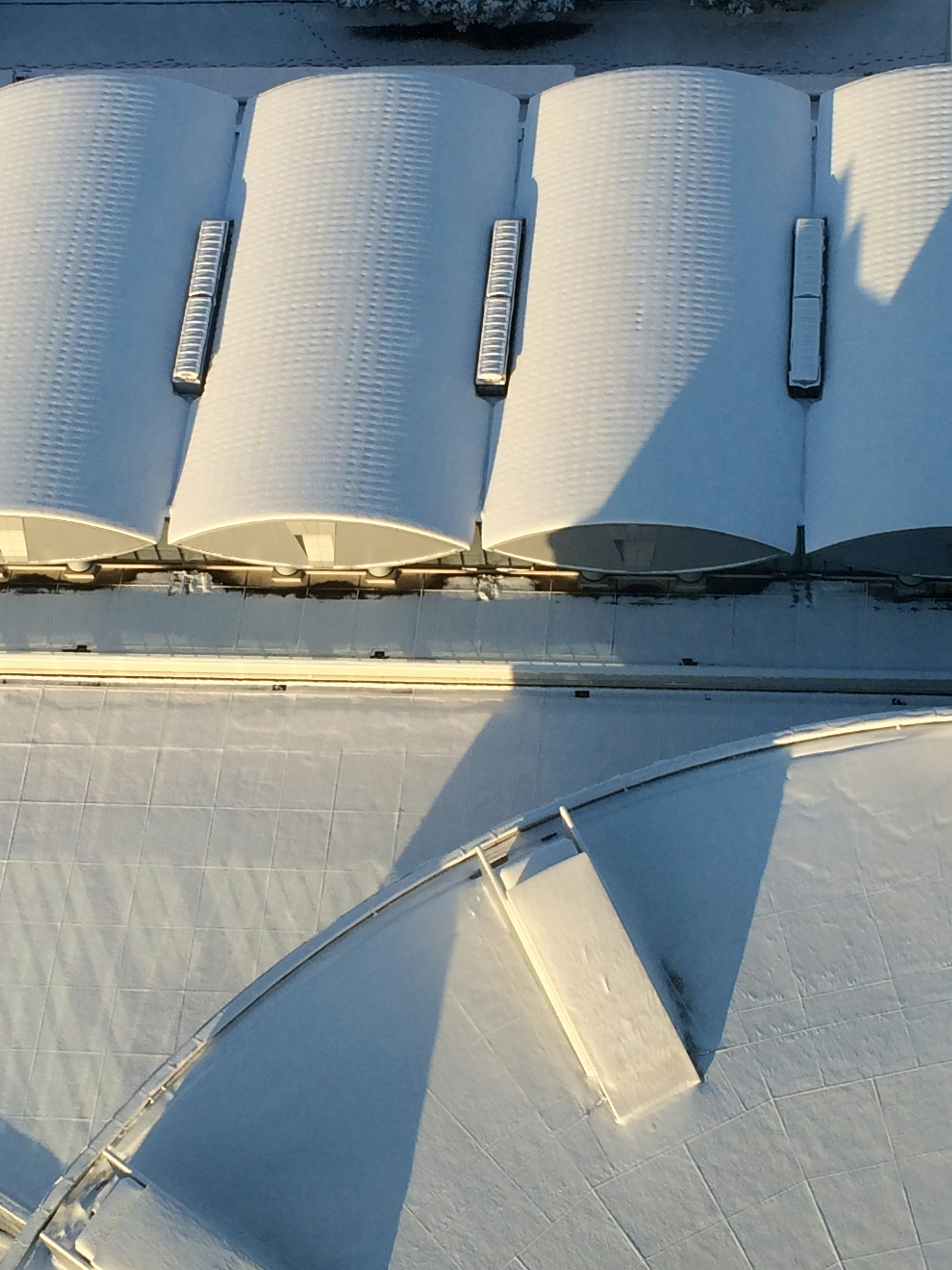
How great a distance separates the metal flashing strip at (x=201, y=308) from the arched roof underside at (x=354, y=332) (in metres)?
0.32

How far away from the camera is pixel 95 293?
29453 mm

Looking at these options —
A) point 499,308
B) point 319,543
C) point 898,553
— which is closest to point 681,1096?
point 898,553

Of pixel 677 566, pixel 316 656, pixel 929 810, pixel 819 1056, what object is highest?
pixel 677 566

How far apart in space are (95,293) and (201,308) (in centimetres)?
242

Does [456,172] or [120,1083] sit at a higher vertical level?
[456,172]

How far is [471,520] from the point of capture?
90.6 ft

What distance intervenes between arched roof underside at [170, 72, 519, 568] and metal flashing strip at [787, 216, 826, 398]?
6693 mm

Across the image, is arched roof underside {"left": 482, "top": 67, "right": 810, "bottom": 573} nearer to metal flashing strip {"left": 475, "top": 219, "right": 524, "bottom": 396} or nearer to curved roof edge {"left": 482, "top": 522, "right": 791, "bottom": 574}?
curved roof edge {"left": 482, "top": 522, "right": 791, "bottom": 574}

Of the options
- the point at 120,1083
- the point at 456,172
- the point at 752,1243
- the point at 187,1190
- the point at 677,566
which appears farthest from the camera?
the point at 456,172

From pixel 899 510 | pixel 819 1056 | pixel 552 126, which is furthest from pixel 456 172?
pixel 819 1056

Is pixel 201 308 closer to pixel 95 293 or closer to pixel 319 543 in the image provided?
pixel 95 293

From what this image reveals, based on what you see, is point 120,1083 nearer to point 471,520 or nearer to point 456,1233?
point 456,1233

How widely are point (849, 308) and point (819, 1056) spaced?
51.9 feet

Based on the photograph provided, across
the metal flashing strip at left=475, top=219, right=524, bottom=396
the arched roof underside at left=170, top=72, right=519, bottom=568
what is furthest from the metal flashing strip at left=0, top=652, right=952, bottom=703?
the metal flashing strip at left=475, top=219, right=524, bottom=396
